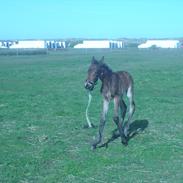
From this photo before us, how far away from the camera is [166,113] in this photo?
19891 mm

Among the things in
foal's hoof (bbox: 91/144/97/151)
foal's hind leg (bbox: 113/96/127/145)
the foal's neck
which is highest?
the foal's neck

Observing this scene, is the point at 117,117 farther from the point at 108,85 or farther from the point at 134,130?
the point at 134,130

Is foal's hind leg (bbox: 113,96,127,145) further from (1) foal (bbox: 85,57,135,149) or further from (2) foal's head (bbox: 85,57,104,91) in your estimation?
(2) foal's head (bbox: 85,57,104,91)

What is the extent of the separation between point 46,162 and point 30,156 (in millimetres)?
778

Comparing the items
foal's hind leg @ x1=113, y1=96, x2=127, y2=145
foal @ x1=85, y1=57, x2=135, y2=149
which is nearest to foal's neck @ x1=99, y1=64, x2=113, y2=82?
foal @ x1=85, y1=57, x2=135, y2=149

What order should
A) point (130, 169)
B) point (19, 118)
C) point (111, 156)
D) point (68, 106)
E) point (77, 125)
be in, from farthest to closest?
1. point (68, 106)
2. point (19, 118)
3. point (77, 125)
4. point (111, 156)
5. point (130, 169)

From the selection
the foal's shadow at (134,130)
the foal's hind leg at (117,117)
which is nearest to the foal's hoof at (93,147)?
the foal's shadow at (134,130)

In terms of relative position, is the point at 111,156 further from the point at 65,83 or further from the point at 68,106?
the point at 65,83

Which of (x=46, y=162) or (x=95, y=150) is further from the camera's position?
(x=95, y=150)

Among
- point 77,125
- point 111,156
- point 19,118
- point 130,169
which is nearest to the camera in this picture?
point 130,169

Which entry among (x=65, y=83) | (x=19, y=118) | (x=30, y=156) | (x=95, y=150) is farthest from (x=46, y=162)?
(x=65, y=83)

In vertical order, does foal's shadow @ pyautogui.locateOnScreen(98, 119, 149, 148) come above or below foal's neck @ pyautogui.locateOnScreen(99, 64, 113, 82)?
below

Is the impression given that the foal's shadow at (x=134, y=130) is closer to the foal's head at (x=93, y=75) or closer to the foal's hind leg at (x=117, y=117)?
the foal's hind leg at (x=117, y=117)

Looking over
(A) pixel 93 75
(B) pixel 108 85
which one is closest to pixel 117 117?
(B) pixel 108 85
